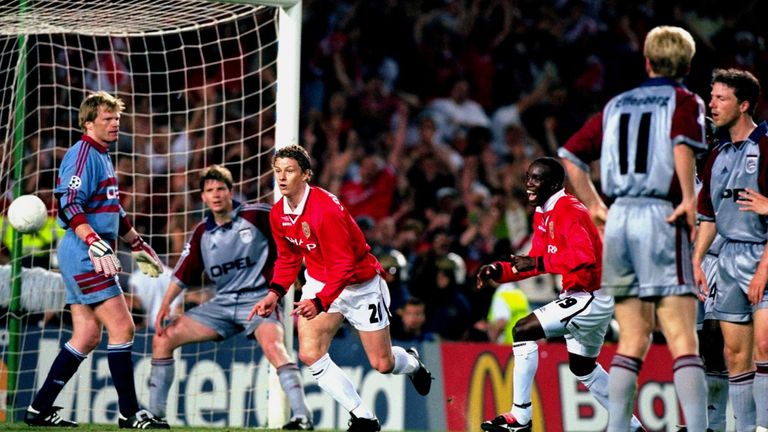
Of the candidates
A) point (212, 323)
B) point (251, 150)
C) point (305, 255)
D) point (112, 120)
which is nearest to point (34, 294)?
point (212, 323)

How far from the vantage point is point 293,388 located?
8180 mm

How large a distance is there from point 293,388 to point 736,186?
132 inches

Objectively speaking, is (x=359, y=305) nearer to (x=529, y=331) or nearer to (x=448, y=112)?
(x=529, y=331)

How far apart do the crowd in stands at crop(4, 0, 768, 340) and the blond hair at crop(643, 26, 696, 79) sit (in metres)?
5.67

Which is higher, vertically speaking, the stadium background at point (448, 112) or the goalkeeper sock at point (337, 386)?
the stadium background at point (448, 112)

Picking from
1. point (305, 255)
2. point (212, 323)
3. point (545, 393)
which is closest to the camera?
point (305, 255)

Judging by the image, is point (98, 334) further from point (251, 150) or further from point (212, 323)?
point (251, 150)

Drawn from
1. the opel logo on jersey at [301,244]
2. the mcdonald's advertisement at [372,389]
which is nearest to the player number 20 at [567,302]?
the opel logo on jersey at [301,244]

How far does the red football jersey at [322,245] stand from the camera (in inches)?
280

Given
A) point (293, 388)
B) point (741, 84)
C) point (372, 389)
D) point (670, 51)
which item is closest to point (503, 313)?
point (372, 389)

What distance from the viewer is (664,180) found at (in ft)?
17.6

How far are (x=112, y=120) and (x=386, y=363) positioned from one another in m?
2.34

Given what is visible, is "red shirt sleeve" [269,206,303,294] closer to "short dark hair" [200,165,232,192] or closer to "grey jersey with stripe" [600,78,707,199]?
"short dark hair" [200,165,232,192]

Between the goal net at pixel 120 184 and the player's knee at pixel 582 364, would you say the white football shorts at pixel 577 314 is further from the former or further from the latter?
the goal net at pixel 120 184
